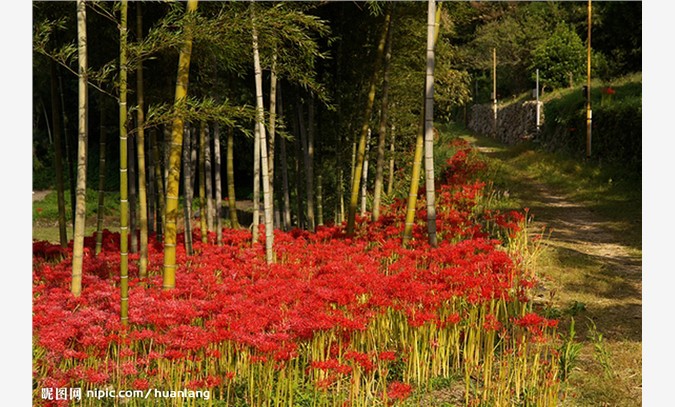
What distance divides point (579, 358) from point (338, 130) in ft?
20.9

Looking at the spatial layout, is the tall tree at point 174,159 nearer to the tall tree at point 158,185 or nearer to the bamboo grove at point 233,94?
the bamboo grove at point 233,94

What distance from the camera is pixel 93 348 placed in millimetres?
4367

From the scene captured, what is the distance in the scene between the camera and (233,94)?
31.2ft

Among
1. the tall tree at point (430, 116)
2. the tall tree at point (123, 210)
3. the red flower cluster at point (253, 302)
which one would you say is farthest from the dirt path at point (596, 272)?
the tall tree at point (123, 210)

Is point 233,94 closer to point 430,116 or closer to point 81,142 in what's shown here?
point 430,116

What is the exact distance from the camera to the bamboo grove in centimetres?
545

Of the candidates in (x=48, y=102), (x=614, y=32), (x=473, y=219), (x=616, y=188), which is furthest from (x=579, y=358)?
(x=48, y=102)

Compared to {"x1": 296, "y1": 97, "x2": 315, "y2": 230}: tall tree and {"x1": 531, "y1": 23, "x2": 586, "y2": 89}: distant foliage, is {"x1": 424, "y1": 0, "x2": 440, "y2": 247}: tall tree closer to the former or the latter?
{"x1": 296, "y1": 97, "x2": 315, "y2": 230}: tall tree

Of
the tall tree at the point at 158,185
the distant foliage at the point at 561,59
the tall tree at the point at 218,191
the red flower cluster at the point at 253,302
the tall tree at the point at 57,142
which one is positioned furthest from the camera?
the distant foliage at the point at 561,59

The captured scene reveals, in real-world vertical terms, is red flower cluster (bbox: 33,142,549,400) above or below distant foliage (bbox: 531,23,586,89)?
below

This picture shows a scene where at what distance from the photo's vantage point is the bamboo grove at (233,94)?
5.45 meters

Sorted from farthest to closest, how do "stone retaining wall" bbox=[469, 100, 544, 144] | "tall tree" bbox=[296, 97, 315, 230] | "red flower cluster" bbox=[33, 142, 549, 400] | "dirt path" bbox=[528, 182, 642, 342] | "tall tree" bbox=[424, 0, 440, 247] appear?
"stone retaining wall" bbox=[469, 100, 544, 144] < "tall tree" bbox=[296, 97, 315, 230] < "tall tree" bbox=[424, 0, 440, 247] < "dirt path" bbox=[528, 182, 642, 342] < "red flower cluster" bbox=[33, 142, 549, 400]

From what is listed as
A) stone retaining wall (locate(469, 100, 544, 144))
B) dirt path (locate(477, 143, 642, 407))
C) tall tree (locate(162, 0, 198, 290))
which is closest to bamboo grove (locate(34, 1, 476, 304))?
tall tree (locate(162, 0, 198, 290))

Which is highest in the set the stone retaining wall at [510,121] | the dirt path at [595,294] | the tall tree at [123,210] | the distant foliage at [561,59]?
the distant foliage at [561,59]
